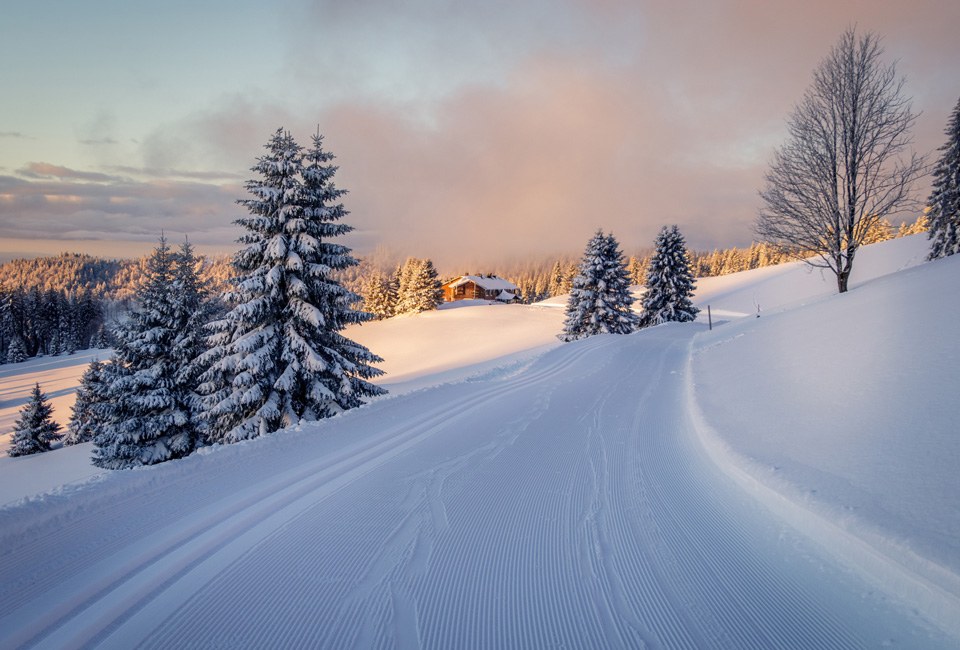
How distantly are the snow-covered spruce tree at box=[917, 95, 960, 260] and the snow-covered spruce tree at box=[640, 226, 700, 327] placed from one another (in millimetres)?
12955

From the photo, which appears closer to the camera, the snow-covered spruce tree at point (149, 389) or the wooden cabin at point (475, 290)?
the snow-covered spruce tree at point (149, 389)

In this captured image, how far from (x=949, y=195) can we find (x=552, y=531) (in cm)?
3505

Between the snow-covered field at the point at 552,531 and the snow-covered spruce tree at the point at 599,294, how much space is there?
2172 cm

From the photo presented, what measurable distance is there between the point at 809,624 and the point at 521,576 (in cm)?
159

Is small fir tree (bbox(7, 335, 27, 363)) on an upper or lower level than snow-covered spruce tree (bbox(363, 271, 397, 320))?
lower

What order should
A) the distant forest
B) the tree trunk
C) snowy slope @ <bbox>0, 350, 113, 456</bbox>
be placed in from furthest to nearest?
the distant forest → snowy slope @ <bbox>0, 350, 113, 456</bbox> → the tree trunk

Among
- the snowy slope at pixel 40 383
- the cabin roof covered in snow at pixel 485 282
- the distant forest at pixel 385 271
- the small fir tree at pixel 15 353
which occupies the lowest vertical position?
the snowy slope at pixel 40 383

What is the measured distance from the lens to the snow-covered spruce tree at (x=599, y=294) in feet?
89.6

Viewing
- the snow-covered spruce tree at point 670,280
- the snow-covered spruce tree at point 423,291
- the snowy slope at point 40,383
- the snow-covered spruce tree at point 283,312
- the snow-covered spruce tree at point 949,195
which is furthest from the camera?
the snow-covered spruce tree at point 423,291

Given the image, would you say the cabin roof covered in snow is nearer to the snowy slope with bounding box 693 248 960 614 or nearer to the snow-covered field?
the snowy slope with bounding box 693 248 960 614

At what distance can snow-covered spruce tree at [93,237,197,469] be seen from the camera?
11.3m

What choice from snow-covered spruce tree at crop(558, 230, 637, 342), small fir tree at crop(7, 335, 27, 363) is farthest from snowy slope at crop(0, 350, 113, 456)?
snow-covered spruce tree at crop(558, 230, 637, 342)

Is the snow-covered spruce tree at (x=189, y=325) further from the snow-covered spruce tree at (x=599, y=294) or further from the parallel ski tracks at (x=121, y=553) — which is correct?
the snow-covered spruce tree at (x=599, y=294)

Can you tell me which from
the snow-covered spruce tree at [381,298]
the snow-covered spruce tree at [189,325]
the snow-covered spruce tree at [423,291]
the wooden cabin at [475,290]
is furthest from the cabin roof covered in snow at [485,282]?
the snow-covered spruce tree at [189,325]
